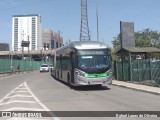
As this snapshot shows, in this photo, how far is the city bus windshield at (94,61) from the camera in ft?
76.4

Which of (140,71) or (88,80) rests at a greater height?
(140,71)

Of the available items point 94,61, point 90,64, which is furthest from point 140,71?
point 90,64

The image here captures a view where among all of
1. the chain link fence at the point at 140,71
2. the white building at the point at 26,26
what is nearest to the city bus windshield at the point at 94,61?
the chain link fence at the point at 140,71

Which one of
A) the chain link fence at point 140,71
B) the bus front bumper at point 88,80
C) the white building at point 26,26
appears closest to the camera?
the bus front bumper at point 88,80

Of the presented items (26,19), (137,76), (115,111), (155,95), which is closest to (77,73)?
(155,95)

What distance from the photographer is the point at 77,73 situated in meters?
23.2

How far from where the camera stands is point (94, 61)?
23.5 meters

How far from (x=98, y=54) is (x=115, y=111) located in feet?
36.3

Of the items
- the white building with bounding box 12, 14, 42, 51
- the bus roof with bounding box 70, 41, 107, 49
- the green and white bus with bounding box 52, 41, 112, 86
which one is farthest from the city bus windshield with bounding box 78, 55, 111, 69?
the white building with bounding box 12, 14, 42, 51

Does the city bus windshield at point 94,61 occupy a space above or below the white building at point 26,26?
below

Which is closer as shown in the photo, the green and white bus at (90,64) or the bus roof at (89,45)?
the green and white bus at (90,64)

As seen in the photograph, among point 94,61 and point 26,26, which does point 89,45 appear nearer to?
point 94,61

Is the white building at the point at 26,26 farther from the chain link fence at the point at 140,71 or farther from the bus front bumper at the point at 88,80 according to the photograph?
the bus front bumper at the point at 88,80

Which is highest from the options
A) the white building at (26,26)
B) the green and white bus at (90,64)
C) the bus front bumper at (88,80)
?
the white building at (26,26)
